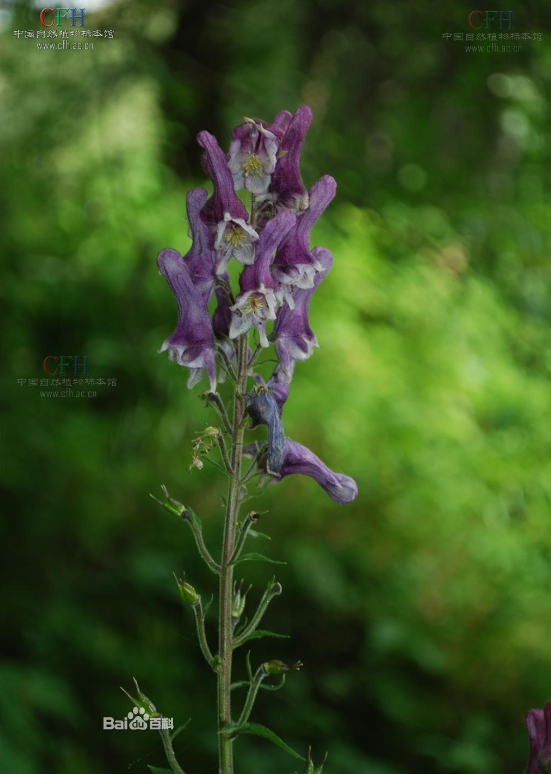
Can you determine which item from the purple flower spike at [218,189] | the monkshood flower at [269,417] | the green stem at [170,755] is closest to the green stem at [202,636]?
the green stem at [170,755]

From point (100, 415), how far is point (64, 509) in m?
0.51

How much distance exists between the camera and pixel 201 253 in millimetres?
1212

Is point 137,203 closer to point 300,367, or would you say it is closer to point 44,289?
point 44,289

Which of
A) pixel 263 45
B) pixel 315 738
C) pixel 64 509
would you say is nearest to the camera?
pixel 315 738

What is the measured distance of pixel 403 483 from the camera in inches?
134

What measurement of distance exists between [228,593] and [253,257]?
52 cm

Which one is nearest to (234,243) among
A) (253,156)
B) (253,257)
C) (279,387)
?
(253,257)

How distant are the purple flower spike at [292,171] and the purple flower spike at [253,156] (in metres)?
0.02

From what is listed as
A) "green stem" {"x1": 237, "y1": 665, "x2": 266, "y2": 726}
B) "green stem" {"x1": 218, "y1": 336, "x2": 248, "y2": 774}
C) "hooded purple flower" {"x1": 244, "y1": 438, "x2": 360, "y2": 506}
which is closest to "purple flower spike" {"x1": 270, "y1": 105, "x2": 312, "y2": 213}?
"green stem" {"x1": 218, "y1": 336, "x2": 248, "y2": 774}

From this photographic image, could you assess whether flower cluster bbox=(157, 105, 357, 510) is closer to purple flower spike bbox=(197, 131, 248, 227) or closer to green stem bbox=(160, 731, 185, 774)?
purple flower spike bbox=(197, 131, 248, 227)

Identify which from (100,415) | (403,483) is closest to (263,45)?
(100,415)

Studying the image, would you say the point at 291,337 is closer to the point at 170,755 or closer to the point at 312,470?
the point at 312,470

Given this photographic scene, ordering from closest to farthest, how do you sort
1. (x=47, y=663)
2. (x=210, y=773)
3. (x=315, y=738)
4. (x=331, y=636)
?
(x=210, y=773), (x=315, y=738), (x=47, y=663), (x=331, y=636)

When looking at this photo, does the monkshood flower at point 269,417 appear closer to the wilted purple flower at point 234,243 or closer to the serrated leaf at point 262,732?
the wilted purple flower at point 234,243
